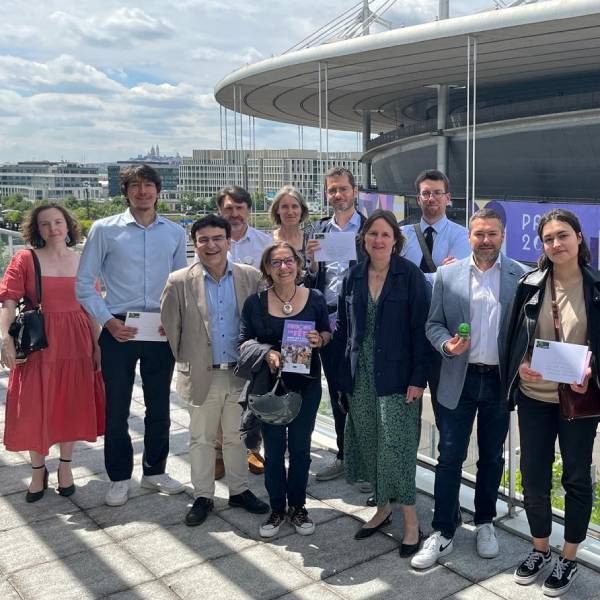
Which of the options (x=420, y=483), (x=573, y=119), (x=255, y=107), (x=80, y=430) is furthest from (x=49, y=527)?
(x=255, y=107)

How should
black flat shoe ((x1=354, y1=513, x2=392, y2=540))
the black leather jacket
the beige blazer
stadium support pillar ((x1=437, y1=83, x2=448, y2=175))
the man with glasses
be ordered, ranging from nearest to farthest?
the black leather jacket
black flat shoe ((x1=354, y1=513, x2=392, y2=540))
the beige blazer
the man with glasses
stadium support pillar ((x1=437, y1=83, x2=448, y2=175))

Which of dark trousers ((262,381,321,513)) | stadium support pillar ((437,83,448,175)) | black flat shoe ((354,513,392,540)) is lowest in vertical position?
black flat shoe ((354,513,392,540))

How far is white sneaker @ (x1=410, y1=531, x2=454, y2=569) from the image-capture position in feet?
11.8

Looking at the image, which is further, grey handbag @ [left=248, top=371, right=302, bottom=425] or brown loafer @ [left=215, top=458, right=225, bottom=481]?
brown loafer @ [left=215, top=458, right=225, bottom=481]

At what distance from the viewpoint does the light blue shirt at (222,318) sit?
414 cm

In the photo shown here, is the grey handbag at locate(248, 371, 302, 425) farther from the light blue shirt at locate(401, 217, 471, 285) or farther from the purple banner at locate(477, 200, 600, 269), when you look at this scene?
the purple banner at locate(477, 200, 600, 269)

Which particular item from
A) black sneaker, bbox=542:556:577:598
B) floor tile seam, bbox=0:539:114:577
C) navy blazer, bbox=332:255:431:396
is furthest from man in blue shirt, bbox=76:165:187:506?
black sneaker, bbox=542:556:577:598

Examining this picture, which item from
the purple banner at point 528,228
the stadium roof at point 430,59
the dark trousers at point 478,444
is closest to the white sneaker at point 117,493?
the dark trousers at point 478,444

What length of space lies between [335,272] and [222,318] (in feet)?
3.01

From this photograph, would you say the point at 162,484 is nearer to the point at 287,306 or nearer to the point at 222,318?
the point at 222,318

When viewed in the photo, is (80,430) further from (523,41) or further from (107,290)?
(523,41)

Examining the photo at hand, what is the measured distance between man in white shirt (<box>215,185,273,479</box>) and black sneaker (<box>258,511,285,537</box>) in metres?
0.76

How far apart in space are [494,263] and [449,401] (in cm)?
77

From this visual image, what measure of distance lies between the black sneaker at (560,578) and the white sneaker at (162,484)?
95.7 inches
